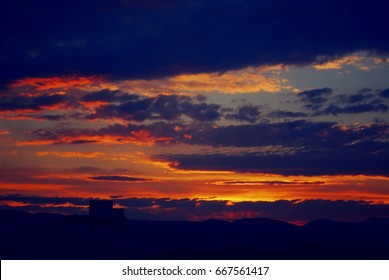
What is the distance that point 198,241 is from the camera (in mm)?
145250

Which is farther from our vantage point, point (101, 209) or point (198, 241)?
point (198, 241)

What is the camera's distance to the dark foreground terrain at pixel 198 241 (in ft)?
421

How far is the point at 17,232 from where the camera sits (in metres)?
138

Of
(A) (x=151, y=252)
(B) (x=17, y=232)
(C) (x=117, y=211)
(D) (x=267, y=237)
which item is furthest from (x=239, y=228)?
(C) (x=117, y=211)

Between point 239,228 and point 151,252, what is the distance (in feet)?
91.0

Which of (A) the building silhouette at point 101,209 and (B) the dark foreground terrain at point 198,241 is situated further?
(B) the dark foreground terrain at point 198,241

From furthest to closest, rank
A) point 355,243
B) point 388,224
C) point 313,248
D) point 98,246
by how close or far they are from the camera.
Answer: point 388,224
point 98,246
point 355,243
point 313,248

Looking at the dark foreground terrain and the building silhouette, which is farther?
the dark foreground terrain

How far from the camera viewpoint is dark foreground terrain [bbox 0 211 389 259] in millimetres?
128375
